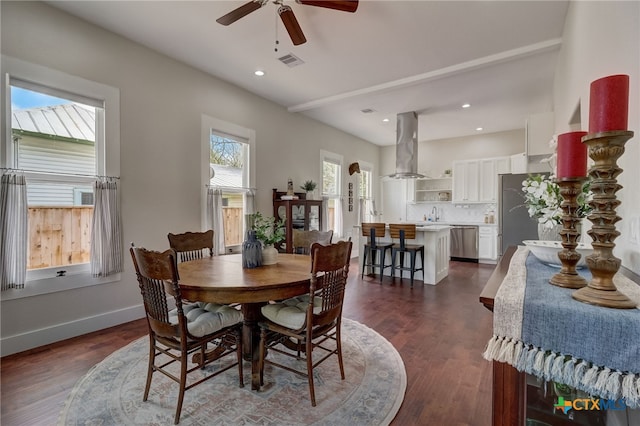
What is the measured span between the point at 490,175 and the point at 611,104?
6.69m

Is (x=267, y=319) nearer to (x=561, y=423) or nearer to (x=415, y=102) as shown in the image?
(x=561, y=423)

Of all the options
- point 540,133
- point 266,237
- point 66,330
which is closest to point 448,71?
point 540,133

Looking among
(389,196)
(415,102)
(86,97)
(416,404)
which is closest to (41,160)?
(86,97)

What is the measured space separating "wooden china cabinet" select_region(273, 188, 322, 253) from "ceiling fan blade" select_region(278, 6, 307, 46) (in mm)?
2625

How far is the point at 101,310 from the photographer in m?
3.00

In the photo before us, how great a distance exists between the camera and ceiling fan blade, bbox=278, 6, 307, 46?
2279 mm

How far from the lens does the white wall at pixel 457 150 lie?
6.75 metres

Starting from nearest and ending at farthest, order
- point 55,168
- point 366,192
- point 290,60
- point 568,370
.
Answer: point 568,370, point 55,168, point 290,60, point 366,192

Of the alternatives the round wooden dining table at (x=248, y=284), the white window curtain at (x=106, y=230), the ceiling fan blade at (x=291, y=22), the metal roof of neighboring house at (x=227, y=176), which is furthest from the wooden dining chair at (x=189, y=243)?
the ceiling fan blade at (x=291, y=22)

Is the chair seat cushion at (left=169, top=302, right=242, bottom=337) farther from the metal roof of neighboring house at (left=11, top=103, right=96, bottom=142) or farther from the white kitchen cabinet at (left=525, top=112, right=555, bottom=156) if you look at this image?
the white kitchen cabinet at (left=525, top=112, right=555, bottom=156)

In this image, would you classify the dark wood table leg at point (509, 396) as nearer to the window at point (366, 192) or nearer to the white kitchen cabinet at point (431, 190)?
the window at point (366, 192)

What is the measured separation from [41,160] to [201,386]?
2.47 metres

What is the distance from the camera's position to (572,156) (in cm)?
105

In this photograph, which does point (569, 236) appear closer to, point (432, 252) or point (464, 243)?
point (432, 252)
